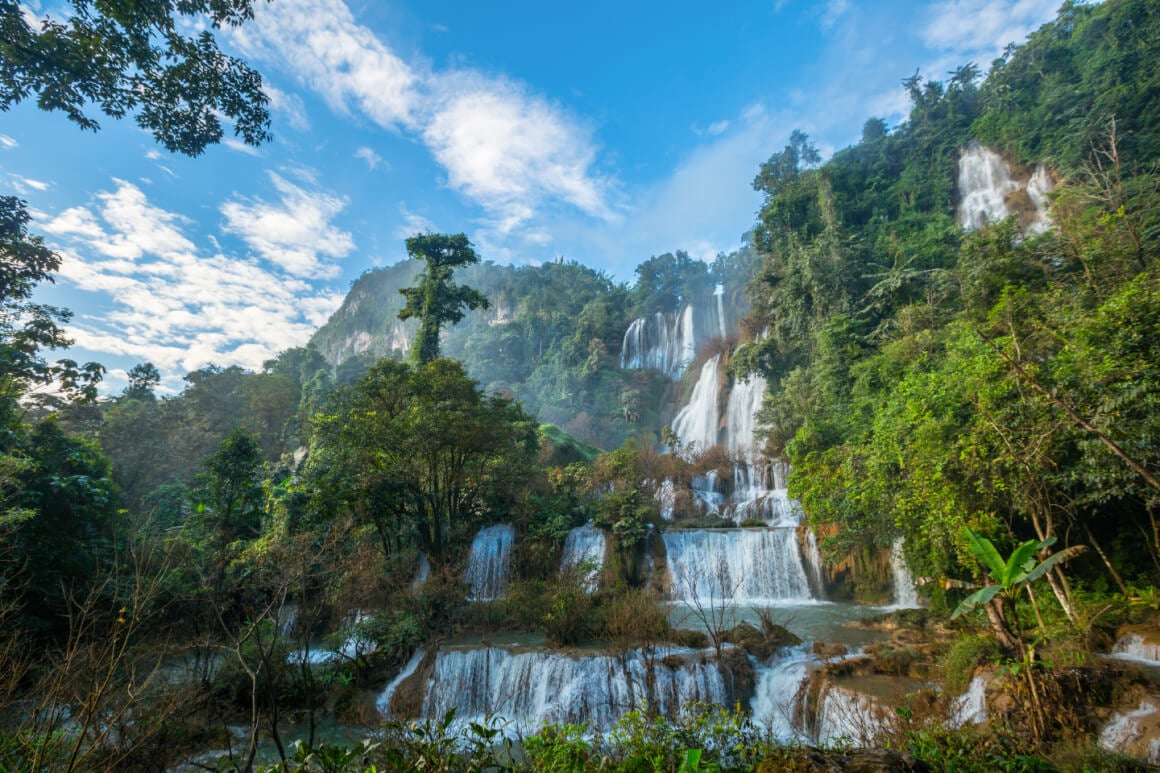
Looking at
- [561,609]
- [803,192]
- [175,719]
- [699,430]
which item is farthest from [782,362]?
[175,719]

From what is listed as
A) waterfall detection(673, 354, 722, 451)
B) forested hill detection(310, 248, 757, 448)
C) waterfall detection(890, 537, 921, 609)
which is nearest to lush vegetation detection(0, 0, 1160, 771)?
waterfall detection(890, 537, 921, 609)

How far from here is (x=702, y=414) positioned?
31188 millimetres

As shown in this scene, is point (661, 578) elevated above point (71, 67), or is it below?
below

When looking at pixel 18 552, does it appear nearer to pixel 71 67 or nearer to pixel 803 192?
pixel 71 67

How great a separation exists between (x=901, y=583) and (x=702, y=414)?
17770mm

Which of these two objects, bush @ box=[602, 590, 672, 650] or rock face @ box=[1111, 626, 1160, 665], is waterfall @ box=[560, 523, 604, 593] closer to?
bush @ box=[602, 590, 672, 650]

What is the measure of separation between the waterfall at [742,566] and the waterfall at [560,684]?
21.9 ft

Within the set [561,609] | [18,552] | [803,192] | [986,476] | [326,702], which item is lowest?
[326,702]

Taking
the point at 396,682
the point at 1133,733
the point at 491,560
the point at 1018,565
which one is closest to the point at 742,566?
the point at 491,560

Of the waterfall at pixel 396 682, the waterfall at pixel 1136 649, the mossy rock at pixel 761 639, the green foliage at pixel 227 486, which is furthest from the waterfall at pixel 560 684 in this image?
the green foliage at pixel 227 486

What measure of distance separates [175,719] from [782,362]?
2603 cm

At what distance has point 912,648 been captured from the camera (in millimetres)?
8898

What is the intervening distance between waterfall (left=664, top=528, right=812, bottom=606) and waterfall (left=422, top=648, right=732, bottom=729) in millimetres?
6664

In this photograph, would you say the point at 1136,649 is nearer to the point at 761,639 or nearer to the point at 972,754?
the point at 761,639
